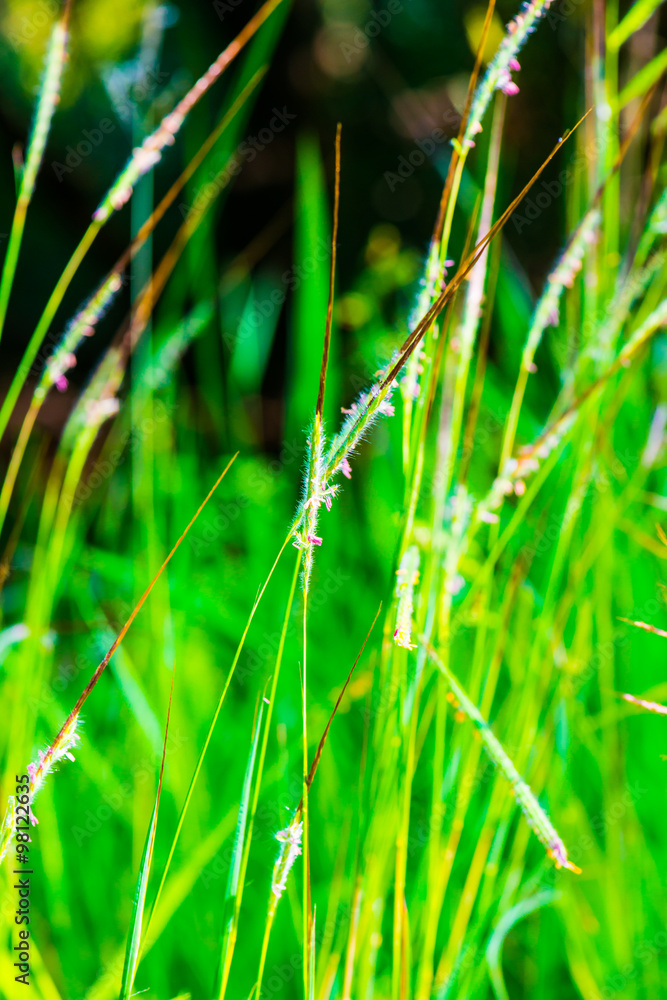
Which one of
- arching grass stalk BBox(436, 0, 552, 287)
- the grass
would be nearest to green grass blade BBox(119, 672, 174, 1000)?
the grass

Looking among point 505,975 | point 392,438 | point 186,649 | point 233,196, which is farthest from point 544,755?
point 233,196

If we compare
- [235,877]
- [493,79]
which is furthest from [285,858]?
[493,79]

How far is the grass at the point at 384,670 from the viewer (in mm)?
375

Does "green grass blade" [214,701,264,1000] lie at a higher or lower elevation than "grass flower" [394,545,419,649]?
lower

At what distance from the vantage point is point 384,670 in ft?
1.27

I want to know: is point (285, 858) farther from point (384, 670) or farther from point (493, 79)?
point (493, 79)

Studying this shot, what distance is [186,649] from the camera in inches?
36.4

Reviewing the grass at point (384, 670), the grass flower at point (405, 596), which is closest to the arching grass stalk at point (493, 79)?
the grass at point (384, 670)

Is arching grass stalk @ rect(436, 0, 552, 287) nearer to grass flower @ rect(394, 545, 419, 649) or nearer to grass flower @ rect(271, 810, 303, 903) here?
grass flower @ rect(394, 545, 419, 649)

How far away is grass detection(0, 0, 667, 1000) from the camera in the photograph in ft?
1.23

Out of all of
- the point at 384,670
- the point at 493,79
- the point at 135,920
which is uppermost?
the point at 493,79

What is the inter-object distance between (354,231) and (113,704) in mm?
1299

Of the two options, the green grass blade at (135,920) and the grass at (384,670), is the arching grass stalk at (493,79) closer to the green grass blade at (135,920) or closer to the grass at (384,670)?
the grass at (384,670)

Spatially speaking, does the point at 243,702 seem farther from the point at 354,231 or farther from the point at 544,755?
the point at 354,231
